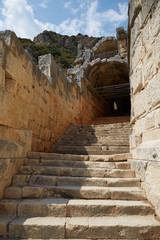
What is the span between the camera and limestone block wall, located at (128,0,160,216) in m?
2.42

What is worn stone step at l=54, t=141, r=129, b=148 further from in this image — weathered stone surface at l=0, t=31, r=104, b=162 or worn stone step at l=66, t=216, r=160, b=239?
worn stone step at l=66, t=216, r=160, b=239

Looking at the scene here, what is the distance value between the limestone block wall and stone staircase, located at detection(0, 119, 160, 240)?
281 millimetres

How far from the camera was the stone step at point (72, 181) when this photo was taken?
2936 millimetres

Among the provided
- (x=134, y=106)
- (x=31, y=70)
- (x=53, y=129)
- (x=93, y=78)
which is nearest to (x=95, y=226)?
(x=134, y=106)

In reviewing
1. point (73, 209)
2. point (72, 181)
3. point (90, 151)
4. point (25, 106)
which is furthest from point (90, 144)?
point (73, 209)

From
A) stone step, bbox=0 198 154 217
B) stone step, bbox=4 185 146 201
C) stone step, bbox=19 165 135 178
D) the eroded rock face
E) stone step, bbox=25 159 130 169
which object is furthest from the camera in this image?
the eroded rock face

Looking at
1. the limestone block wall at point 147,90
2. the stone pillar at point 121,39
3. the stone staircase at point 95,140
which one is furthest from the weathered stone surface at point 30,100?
the stone pillar at point 121,39

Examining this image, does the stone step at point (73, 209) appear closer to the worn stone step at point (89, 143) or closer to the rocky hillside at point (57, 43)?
the worn stone step at point (89, 143)

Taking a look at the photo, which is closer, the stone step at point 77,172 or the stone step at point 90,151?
Result: the stone step at point 77,172

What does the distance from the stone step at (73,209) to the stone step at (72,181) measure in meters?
0.52

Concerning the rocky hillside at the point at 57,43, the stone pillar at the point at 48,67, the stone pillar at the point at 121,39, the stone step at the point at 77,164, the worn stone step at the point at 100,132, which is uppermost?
the rocky hillside at the point at 57,43

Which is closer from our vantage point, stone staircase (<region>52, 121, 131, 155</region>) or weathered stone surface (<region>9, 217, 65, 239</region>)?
weathered stone surface (<region>9, 217, 65, 239</region>)

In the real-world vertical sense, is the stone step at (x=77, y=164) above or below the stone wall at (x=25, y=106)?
below

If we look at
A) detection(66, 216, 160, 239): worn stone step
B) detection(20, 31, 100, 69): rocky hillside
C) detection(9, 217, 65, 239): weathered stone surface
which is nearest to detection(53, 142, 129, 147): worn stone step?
detection(66, 216, 160, 239): worn stone step
